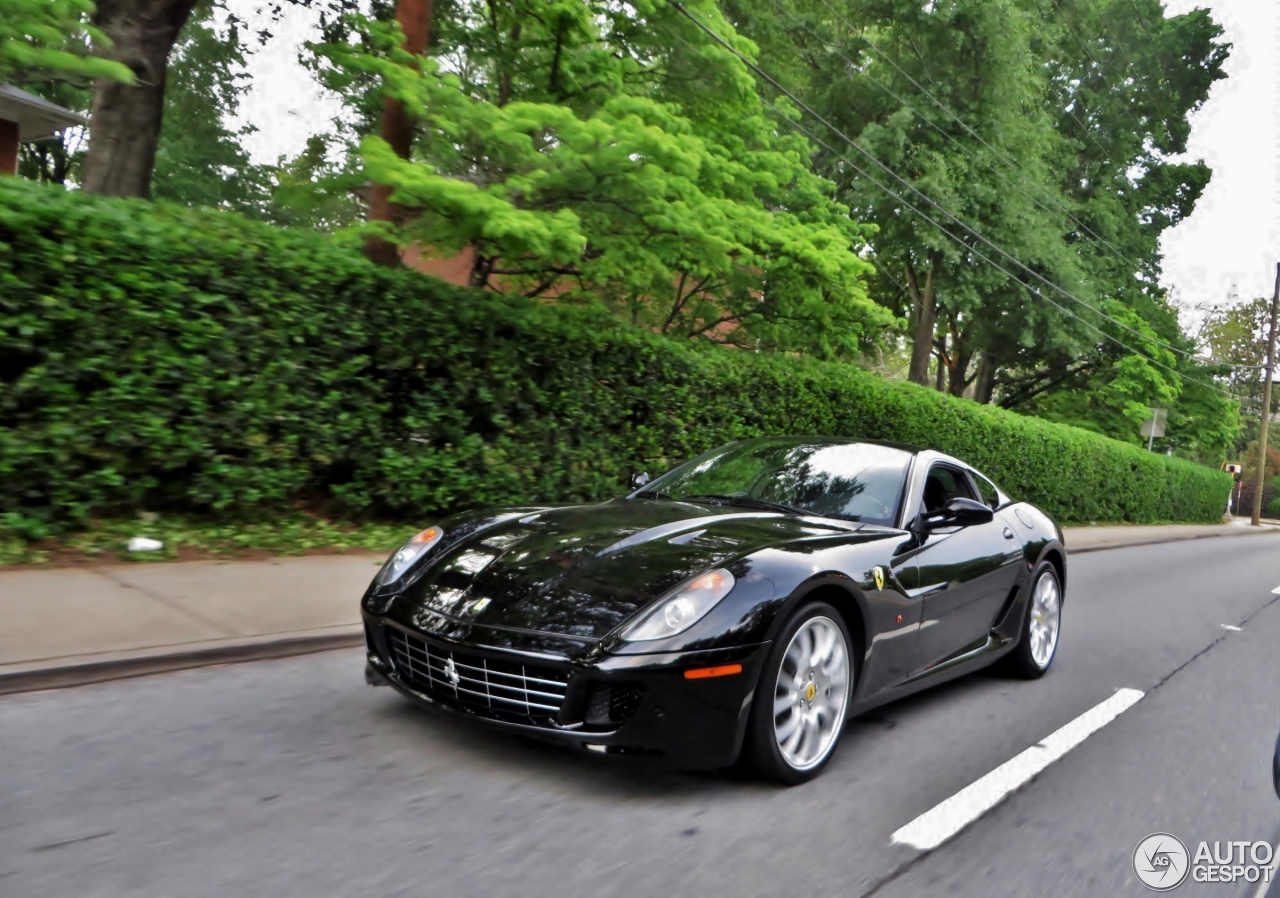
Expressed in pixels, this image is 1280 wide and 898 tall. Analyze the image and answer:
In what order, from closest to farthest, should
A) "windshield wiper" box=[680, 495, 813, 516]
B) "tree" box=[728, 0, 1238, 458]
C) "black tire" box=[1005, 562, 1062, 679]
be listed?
"windshield wiper" box=[680, 495, 813, 516]
"black tire" box=[1005, 562, 1062, 679]
"tree" box=[728, 0, 1238, 458]

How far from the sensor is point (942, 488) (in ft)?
17.7

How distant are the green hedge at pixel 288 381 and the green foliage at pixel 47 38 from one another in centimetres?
81

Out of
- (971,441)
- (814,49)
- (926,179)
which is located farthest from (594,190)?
(814,49)

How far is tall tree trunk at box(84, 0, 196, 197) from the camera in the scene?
359 inches

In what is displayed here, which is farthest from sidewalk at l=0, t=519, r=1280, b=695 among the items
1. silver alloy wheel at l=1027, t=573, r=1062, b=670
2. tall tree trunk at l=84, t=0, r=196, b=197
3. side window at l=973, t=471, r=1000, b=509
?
tall tree trunk at l=84, t=0, r=196, b=197

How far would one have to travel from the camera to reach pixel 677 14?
34.3 ft

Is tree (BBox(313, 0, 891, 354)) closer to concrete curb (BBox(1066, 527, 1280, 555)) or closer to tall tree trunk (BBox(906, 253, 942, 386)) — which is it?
concrete curb (BBox(1066, 527, 1280, 555))

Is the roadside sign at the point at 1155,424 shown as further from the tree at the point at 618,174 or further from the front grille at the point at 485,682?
the front grille at the point at 485,682

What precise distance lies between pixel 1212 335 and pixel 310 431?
67.8 meters

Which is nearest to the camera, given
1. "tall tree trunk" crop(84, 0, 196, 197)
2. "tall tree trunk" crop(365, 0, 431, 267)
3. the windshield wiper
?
the windshield wiper

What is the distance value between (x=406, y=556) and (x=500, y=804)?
4.32ft

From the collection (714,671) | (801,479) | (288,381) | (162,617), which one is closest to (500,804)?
(714,671)

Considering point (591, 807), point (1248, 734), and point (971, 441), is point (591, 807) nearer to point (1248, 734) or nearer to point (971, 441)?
point (1248, 734)

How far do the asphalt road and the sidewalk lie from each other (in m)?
0.16
